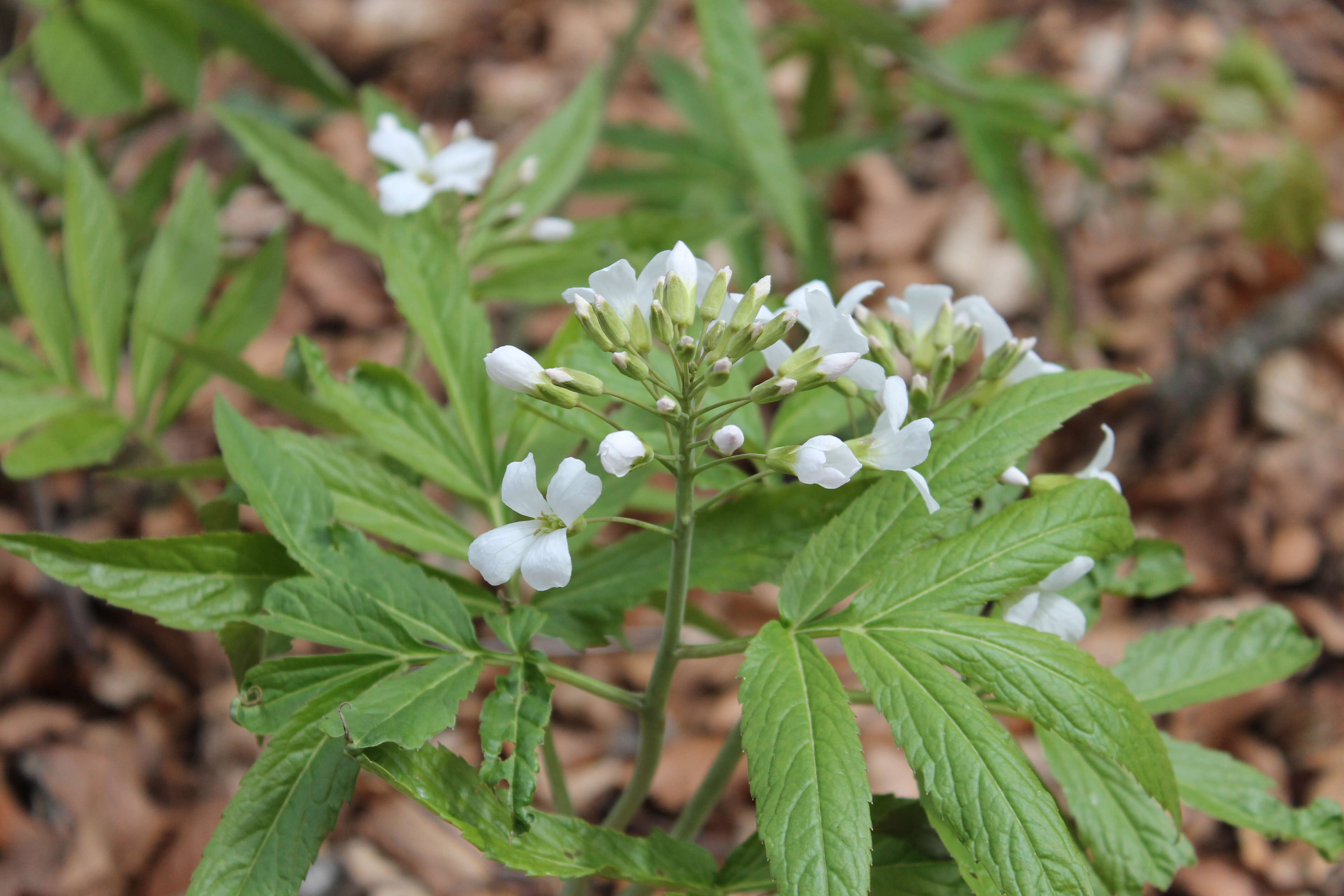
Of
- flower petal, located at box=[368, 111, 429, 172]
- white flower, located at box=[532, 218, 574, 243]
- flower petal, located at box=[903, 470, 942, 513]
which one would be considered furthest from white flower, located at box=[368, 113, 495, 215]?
flower petal, located at box=[903, 470, 942, 513]

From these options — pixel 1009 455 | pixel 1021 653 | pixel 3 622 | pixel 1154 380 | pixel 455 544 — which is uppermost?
pixel 1009 455

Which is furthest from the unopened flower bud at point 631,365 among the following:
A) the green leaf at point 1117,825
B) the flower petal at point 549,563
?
the green leaf at point 1117,825

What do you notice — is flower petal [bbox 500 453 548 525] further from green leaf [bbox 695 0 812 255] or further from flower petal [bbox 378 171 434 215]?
green leaf [bbox 695 0 812 255]

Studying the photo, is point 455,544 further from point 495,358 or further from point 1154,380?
point 1154,380

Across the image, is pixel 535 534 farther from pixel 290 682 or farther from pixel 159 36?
pixel 159 36

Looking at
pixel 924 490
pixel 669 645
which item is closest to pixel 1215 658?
pixel 924 490

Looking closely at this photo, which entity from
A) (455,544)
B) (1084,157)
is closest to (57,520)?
(455,544)
